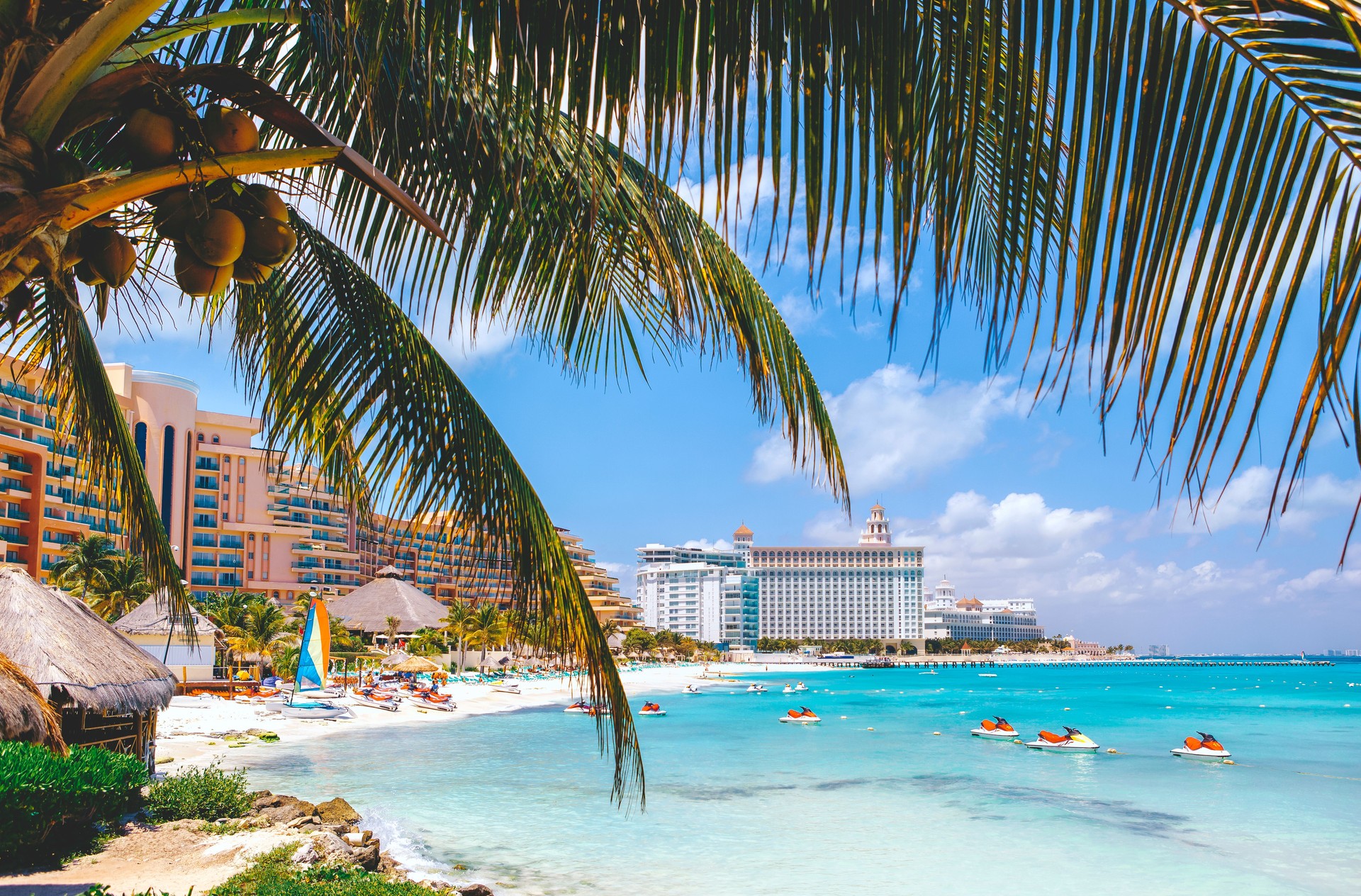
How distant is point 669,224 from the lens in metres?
3.13

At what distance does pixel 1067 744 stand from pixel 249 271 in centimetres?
3335

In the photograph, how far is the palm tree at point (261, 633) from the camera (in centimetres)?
4088

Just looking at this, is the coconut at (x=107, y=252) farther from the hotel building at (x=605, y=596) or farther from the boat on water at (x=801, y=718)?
the hotel building at (x=605, y=596)

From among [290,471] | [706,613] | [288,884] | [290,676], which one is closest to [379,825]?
[288,884]

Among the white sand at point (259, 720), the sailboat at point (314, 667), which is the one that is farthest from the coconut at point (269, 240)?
the sailboat at point (314, 667)

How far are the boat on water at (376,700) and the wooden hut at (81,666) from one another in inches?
975

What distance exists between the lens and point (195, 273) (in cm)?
265

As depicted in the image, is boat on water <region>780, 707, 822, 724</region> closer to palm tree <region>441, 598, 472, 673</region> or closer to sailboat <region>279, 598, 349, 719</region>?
sailboat <region>279, 598, 349, 719</region>

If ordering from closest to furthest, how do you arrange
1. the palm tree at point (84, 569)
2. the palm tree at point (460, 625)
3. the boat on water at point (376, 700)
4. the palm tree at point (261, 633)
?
the boat on water at point (376, 700) < the palm tree at point (84, 569) < the palm tree at point (261, 633) < the palm tree at point (460, 625)

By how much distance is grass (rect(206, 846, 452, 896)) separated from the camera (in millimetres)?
7574

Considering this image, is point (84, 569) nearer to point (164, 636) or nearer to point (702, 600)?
point (164, 636)

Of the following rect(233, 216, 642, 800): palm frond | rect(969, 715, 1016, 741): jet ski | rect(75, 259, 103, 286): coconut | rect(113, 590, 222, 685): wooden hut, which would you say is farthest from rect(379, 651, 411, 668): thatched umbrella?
rect(75, 259, 103, 286): coconut

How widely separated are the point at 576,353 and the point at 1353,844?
830 inches

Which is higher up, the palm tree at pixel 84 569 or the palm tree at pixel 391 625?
the palm tree at pixel 84 569
